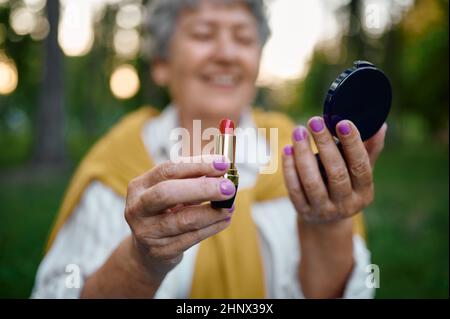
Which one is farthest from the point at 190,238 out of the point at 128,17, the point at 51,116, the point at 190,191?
the point at 128,17

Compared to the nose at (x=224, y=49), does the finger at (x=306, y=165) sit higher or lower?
lower

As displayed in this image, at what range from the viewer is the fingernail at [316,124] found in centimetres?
99

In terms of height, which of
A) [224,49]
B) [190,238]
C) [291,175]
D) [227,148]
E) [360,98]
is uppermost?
[224,49]

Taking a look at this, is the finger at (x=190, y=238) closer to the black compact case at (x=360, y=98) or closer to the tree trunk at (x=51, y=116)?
the black compact case at (x=360, y=98)

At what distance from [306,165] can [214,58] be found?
2.67 ft

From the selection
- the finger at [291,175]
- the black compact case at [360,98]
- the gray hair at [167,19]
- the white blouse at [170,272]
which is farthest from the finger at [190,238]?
the gray hair at [167,19]

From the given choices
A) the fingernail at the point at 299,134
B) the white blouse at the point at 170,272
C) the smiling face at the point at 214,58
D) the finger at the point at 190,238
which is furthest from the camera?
the smiling face at the point at 214,58

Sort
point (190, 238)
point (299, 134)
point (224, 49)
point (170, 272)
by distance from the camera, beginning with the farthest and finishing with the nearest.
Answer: point (224, 49), point (170, 272), point (299, 134), point (190, 238)

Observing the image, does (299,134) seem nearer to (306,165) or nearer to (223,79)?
(306,165)

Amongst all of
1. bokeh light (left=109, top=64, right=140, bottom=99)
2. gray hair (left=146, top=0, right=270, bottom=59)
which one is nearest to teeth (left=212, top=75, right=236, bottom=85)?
gray hair (left=146, top=0, right=270, bottom=59)

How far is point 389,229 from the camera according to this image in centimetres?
393

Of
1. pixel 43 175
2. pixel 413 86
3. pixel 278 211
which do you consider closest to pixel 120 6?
pixel 43 175

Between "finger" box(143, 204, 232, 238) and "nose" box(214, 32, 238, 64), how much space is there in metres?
0.93

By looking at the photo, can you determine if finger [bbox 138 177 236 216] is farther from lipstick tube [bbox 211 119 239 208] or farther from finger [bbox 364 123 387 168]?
finger [bbox 364 123 387 168]
